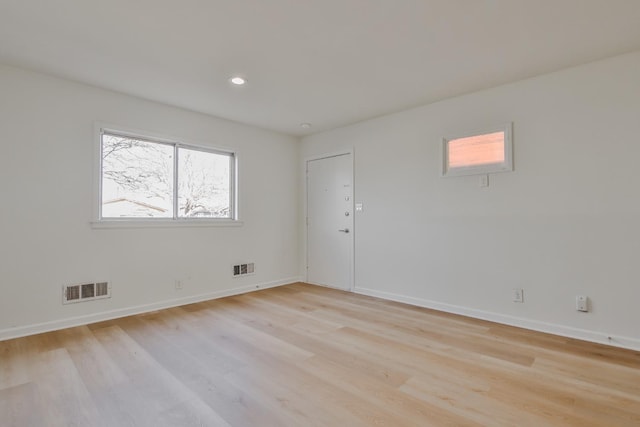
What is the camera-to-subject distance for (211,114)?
439 centimetres

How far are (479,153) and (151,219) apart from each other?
3930 mm

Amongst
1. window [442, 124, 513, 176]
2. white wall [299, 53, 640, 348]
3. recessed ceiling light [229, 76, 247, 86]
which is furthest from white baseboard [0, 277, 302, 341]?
window [442, 124, 513, 176]

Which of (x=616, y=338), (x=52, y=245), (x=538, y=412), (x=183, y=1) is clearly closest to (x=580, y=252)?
(x=616, y=338)

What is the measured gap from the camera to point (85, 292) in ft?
11.1

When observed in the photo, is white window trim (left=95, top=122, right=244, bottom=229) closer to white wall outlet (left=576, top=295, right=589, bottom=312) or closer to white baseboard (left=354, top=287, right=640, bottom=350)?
white baseboard (left=354, top=287, right=640, bottom=350)

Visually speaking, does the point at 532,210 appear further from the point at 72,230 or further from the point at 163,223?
the point at 72,230

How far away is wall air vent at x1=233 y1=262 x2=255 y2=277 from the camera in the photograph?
4734 mm

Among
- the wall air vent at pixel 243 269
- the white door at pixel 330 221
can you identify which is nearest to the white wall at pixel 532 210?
the white door at pixel 330 221

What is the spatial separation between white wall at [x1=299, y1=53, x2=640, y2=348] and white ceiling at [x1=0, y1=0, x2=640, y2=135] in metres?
0.34

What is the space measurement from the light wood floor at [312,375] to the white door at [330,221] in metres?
1.58

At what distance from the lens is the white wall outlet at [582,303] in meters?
2.91

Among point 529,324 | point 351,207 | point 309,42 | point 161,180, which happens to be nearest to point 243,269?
point 161,180

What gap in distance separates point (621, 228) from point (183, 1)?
12.8 feet

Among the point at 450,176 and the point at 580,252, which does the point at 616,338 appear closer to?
the point at 580,252
